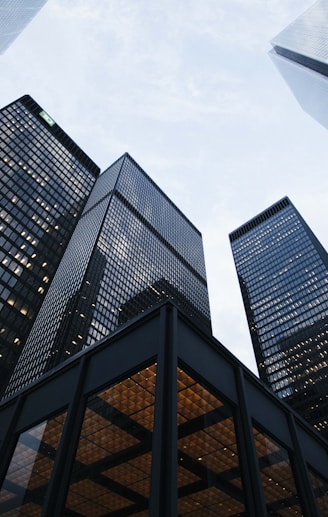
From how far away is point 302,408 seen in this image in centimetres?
12400

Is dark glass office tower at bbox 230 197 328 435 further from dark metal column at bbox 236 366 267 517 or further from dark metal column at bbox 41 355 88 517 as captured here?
dark metal column at bbox 41 355 88 517

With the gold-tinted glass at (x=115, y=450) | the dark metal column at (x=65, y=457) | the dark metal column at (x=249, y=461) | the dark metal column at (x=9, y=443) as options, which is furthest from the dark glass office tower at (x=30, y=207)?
the dark metal column at (x=249, y=461)

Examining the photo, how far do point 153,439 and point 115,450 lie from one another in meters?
2.84

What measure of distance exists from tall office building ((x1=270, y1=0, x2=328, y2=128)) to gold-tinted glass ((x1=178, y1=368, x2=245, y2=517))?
4405 inches

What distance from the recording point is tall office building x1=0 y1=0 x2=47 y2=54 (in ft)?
238

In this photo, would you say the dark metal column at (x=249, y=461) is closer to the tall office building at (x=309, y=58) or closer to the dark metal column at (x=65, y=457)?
the dark metal column at (x=65, y=457)

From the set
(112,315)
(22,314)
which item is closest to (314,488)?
(22,314)

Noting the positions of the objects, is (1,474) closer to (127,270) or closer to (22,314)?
(22,314)

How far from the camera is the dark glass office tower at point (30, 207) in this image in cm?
9412

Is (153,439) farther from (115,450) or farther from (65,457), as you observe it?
(65,457)

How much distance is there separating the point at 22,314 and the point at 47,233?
33174 millimetres

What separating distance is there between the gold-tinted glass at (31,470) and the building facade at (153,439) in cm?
5

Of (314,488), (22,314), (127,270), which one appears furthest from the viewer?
(127,270)

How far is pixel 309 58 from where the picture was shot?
128 m
